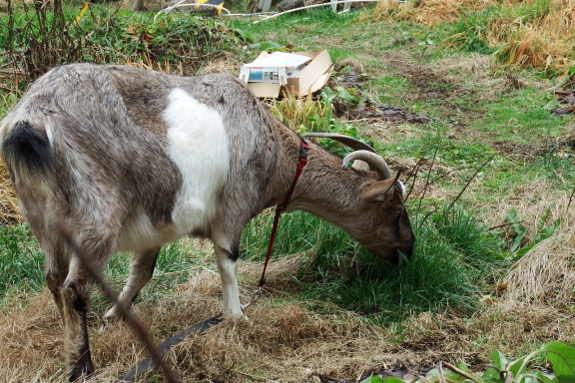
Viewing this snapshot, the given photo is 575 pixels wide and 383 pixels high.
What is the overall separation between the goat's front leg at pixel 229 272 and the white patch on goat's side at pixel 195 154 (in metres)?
0.26

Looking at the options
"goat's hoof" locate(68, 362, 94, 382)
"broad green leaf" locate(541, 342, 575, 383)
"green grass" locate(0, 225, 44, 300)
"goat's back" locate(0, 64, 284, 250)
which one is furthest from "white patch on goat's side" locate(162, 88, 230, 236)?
"broad green leaf" locate(541, 342, 575, 383)

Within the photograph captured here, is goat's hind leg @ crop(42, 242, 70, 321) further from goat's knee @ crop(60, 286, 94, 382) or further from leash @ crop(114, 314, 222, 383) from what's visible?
leash @ crop(114, 314, 222, 383)

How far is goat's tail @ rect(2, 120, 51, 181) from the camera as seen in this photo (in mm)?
3172

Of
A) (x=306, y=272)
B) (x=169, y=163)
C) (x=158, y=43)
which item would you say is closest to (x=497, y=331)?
(x=306, y=272)

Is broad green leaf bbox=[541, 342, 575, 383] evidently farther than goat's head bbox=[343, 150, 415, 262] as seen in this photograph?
No

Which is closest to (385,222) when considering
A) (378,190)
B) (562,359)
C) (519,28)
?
(378,190)

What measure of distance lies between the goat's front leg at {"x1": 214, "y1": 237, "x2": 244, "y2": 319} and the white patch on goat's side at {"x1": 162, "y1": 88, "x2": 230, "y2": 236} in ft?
0.84

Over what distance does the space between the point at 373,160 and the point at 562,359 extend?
8.60 feet

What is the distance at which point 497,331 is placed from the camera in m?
4.18

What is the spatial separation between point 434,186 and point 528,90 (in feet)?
12.7

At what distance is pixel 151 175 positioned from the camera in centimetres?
366

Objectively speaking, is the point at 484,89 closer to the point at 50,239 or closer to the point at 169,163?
the point at 169,163

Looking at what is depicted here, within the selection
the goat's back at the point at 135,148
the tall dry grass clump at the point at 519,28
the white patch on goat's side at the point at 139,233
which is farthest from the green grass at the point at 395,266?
the tall dry grass clump at the point at 519,28

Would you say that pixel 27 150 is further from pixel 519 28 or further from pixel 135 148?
pixel 519 28
